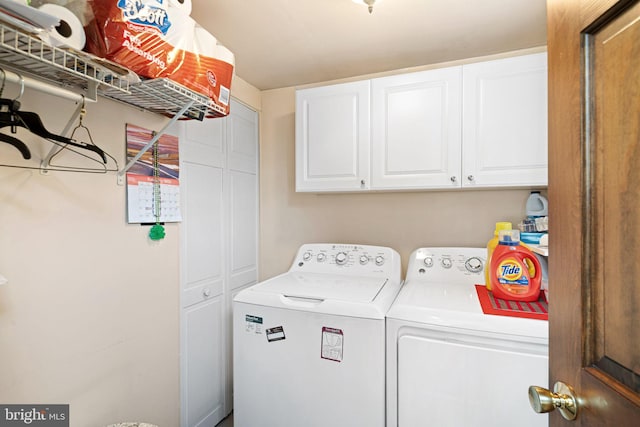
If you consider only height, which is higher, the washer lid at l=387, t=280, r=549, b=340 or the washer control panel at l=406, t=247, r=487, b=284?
the washer control panel at l=406, t=247, r=487, b=284

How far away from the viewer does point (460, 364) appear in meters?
1.23

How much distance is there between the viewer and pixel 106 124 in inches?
50.9

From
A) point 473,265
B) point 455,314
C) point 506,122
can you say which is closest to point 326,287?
point 455,314

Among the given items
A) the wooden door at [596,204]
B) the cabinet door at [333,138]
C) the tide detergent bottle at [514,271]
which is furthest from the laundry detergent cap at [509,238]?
the wooden door at [596,204]

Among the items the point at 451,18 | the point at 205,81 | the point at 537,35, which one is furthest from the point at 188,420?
the point at 537,35

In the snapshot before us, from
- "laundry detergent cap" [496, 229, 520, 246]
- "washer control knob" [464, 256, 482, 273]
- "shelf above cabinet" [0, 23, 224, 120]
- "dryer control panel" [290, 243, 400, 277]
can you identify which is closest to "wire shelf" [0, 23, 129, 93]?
"shelf above cabinet" [0, 23, 224, 120]

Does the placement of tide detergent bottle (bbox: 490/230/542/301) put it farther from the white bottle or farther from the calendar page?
the calendar page

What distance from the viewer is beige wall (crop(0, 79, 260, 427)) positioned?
3.36 ft

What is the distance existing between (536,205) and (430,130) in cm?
71

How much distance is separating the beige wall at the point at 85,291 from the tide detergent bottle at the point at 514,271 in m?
1.59

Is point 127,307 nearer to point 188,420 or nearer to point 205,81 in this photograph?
point 188,420

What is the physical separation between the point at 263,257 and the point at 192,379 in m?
0.91

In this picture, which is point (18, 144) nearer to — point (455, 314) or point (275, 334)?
point (275, 334)

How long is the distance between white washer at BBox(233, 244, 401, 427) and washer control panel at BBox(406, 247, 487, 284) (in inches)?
9.3
